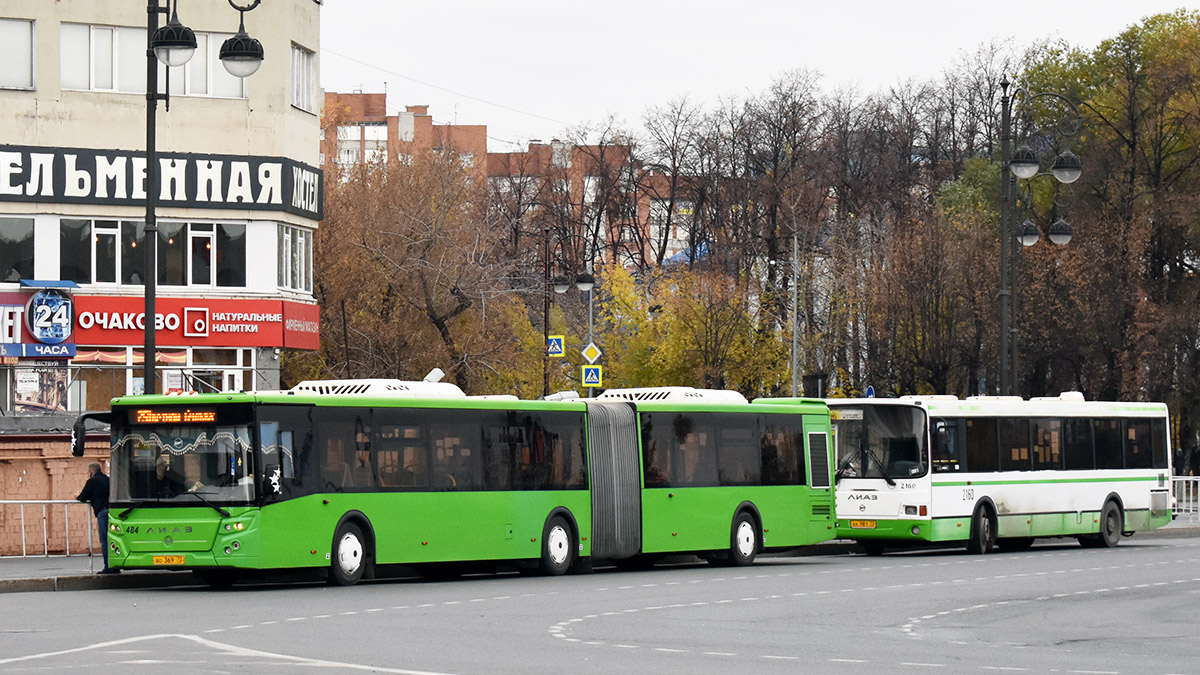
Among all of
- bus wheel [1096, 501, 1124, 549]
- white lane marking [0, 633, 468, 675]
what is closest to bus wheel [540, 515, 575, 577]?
white lane marking [0, 633, 468, 675]

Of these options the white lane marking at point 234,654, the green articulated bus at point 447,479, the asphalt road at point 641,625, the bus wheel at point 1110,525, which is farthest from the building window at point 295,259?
the white lane marking at point 234,654

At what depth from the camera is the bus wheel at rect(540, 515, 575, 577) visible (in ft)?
91.4

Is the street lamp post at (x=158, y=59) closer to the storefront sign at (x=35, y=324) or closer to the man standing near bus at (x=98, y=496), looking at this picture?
the man standing near bus at (x=98, y=496)

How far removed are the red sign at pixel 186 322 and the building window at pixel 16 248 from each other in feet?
4.30

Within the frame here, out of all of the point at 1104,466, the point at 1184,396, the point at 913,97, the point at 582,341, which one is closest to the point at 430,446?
the point at 1104,466

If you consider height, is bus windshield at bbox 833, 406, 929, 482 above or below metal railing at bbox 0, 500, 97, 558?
above

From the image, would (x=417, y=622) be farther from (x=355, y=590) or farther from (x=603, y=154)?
(x=603, y=154)

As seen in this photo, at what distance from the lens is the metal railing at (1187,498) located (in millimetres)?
46603

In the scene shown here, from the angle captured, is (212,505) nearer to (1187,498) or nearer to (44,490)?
(44,490)

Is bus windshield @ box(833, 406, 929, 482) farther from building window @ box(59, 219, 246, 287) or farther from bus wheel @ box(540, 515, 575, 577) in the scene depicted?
building window @ box(59, 219, 246, 287)

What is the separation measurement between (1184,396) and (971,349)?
707 cm

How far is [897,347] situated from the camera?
218ft

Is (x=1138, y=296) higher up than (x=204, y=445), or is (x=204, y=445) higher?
(x=1138, y=296)

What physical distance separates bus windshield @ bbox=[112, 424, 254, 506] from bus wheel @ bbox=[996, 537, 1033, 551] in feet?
59.7
